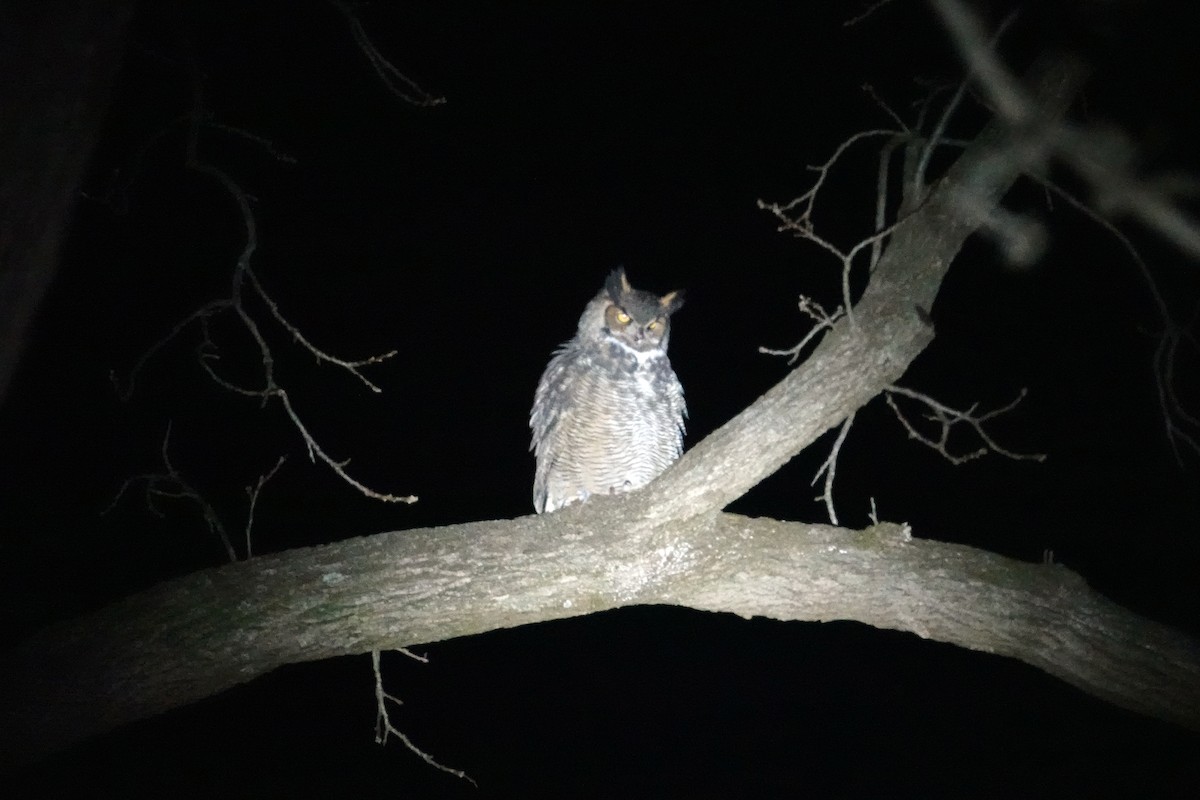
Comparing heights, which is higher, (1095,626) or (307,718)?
(1095,626)

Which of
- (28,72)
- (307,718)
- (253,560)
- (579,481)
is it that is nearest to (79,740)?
(253,560)

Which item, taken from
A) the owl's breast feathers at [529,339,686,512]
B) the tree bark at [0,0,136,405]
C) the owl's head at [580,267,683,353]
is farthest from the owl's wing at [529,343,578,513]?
the tree bark at [0,0,136,405]

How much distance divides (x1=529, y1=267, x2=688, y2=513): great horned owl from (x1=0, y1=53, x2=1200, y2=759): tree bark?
179 centimetres

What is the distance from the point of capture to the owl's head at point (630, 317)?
4.46 m

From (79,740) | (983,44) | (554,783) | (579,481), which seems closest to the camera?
(983,44)

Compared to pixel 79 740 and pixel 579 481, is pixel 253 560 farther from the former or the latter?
pixel 579 481

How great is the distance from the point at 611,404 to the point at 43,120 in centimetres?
324

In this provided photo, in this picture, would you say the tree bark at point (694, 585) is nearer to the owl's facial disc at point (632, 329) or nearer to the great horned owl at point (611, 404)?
the great horned owl at point (611, 404)

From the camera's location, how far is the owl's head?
4.46 meters

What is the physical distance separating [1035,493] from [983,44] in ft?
31.5

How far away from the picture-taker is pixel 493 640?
11836 millimetres

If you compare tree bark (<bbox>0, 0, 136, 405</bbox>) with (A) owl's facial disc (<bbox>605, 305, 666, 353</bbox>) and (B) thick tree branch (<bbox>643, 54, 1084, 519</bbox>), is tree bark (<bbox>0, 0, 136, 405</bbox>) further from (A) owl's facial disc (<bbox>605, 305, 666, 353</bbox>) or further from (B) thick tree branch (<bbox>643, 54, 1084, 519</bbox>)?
(A) owl's facial disc (<bbox>605, 305, 666, 353</bbox>)

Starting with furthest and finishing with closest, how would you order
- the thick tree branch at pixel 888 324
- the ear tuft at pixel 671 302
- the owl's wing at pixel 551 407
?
the ear tuft at pixel 671 302 → the owl's wing at pixel 551 407 → the thick tree branch at pixel 888 324

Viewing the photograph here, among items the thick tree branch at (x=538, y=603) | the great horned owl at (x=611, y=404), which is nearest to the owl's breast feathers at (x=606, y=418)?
the great horned owl at (x=611, y=404)
